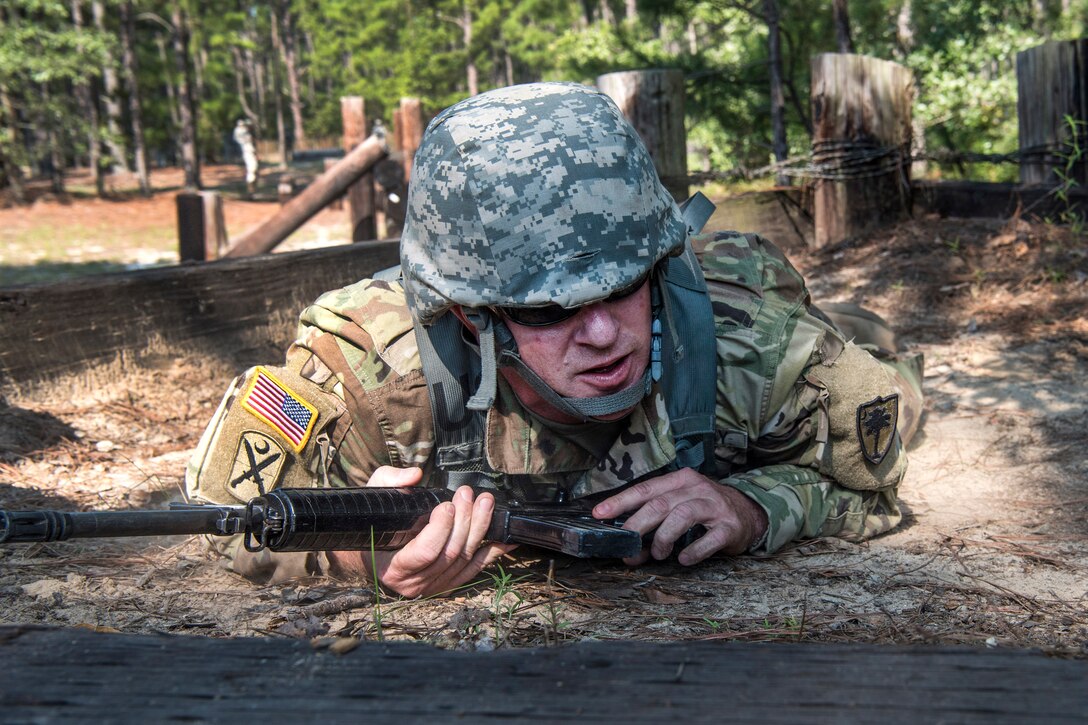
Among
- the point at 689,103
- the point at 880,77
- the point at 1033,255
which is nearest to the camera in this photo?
the point at 1033,255

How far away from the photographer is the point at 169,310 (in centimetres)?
459

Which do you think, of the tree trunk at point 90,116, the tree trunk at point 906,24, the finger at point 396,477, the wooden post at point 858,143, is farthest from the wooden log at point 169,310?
the tree trunk at point 90,116

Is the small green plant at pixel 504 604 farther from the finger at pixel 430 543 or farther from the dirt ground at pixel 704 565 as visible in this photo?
the finger at pixel 430 543

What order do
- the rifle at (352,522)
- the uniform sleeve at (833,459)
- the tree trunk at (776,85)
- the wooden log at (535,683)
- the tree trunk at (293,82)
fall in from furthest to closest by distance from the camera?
the tree trunk at (293,82)
the tree trunk at (776,85)
the uniform sleeve at (833,459)
the rifle at (352,522)
the wooden log at (535,683)

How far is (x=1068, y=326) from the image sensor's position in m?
5.01

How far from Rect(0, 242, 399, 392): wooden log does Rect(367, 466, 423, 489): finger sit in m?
2.11

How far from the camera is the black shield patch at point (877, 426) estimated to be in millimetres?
2842

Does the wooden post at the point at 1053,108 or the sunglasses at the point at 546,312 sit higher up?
the wooden post at the point at 1053,108

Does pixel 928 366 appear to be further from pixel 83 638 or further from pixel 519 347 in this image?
pixel 83 638

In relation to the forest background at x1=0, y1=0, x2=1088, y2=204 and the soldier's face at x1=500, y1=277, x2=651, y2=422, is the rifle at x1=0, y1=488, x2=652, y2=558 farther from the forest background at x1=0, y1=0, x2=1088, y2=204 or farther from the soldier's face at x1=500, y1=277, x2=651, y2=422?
the forest background at x1=0, y1=0, x2=1088, y2=204

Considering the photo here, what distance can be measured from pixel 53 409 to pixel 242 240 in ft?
8.83

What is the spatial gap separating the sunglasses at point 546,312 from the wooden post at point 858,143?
14.3 ft

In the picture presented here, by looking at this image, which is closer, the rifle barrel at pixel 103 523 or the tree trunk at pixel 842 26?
the rifle barrel at pixel 103 523

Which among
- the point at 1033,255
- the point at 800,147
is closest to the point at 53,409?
the point at 1033,255
